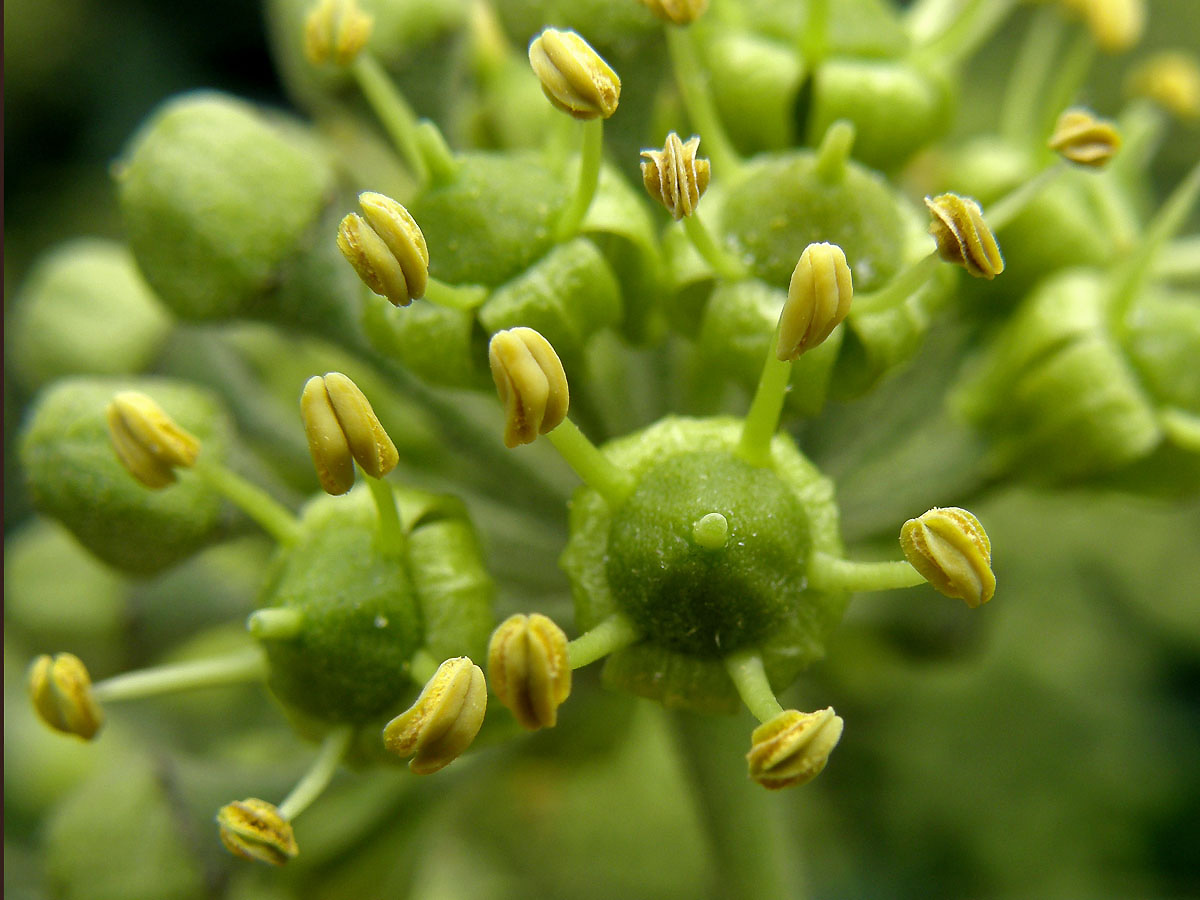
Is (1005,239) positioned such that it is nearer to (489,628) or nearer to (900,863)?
(489,628)

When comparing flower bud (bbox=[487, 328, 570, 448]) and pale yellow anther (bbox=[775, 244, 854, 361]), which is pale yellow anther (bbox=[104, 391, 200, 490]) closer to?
flower bud (bbox=[487, 328, 570, 448])

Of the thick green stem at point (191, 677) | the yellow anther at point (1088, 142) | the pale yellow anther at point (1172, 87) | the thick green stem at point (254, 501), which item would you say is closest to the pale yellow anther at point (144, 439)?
the thick green stem at point (254, 501)

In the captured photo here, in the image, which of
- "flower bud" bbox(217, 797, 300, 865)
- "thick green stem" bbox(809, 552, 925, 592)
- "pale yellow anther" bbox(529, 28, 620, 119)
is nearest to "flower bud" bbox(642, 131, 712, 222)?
"pale yellow anther" bbox(529, 28, 620, 119)

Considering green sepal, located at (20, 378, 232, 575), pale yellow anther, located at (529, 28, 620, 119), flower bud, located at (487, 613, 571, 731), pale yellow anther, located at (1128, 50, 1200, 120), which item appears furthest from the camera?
pale yellow anther, located at (1128, 50, 1200, 120)

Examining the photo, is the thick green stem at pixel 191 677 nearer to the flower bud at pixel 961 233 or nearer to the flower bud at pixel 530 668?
the flower bud at pixel 530 668

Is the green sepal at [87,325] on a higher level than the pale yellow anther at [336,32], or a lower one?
lower
